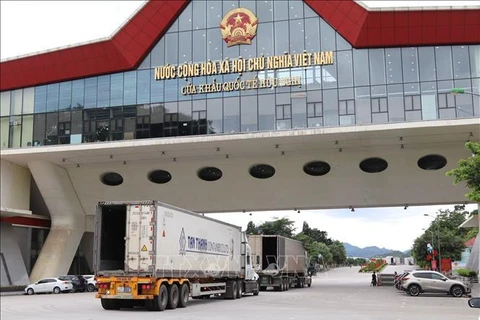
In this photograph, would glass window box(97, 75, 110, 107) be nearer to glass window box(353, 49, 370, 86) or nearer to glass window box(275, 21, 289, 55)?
glass window box(275, 21, 289, 55)

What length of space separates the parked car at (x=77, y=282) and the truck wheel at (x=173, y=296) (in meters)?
18.0

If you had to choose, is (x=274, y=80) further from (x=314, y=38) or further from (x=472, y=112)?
(x=472, y=112)

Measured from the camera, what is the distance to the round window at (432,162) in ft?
115

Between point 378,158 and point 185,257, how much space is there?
19.4 m

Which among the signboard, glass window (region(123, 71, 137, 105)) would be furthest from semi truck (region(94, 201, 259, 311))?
glass window (region(123, 71, 137, 105))

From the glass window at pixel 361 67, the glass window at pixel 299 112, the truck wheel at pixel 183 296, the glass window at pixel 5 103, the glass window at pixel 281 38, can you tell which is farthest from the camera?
the glass window at pixel 5 103

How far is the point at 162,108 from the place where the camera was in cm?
3500

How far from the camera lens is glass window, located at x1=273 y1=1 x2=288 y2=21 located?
34.2m

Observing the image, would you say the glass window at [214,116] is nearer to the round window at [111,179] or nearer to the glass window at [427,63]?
the round window at [111,179]

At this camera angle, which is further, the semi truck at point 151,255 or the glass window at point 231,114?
the glass window at point 231,114

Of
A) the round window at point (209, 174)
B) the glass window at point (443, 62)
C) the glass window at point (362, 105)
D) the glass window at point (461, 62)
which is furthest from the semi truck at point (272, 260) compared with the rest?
the glass window at point (461, 62)

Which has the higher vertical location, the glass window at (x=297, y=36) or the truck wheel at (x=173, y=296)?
the glass window at (x=297, y=36)

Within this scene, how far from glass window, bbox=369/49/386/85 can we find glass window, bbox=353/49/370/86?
10.9 inches

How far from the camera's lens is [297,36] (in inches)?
1329
